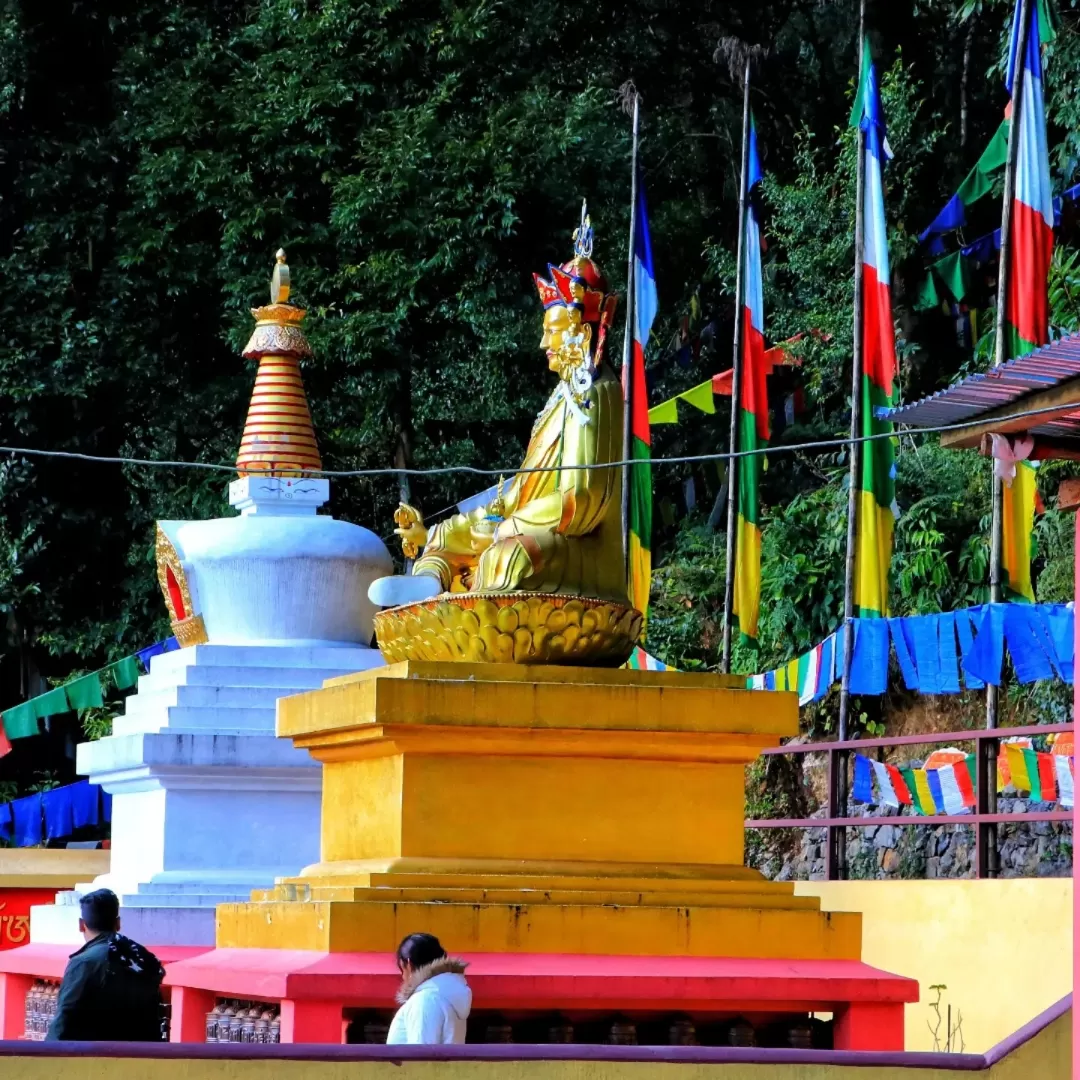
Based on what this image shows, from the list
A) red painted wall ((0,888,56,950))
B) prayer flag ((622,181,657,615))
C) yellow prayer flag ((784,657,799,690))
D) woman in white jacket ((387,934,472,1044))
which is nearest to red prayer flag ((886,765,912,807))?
yellow prayer flag ((784,657,799,690))

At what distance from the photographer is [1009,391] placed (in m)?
6.70

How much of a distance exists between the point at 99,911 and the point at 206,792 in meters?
4.83

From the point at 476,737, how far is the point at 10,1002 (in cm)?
527

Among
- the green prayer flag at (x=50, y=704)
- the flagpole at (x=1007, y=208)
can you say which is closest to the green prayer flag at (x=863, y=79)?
the flagpole at (x=1007, y=208)

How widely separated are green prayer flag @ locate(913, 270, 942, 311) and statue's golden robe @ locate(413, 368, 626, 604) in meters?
12.7

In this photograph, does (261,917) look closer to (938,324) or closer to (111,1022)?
(111,1022)

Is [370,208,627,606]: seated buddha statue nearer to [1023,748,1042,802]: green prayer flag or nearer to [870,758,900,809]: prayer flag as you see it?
[870,758,900,809]: prayer flag

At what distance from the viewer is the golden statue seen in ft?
27.7

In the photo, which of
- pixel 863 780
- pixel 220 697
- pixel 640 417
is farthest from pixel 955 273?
pixel 220 697

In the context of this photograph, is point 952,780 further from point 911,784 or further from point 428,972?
point 428,972

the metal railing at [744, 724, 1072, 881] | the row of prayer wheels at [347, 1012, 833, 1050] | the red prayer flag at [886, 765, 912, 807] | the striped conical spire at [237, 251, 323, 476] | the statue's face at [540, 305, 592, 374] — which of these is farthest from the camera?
the striped conical spire at [237, 251, 323, 476]

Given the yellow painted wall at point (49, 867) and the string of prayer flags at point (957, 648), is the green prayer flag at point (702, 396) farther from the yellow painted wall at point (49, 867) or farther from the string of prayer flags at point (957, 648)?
the yellow painted wall at point (49, 867)

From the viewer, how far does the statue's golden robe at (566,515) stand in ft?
28.4

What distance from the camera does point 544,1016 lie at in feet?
24.7
